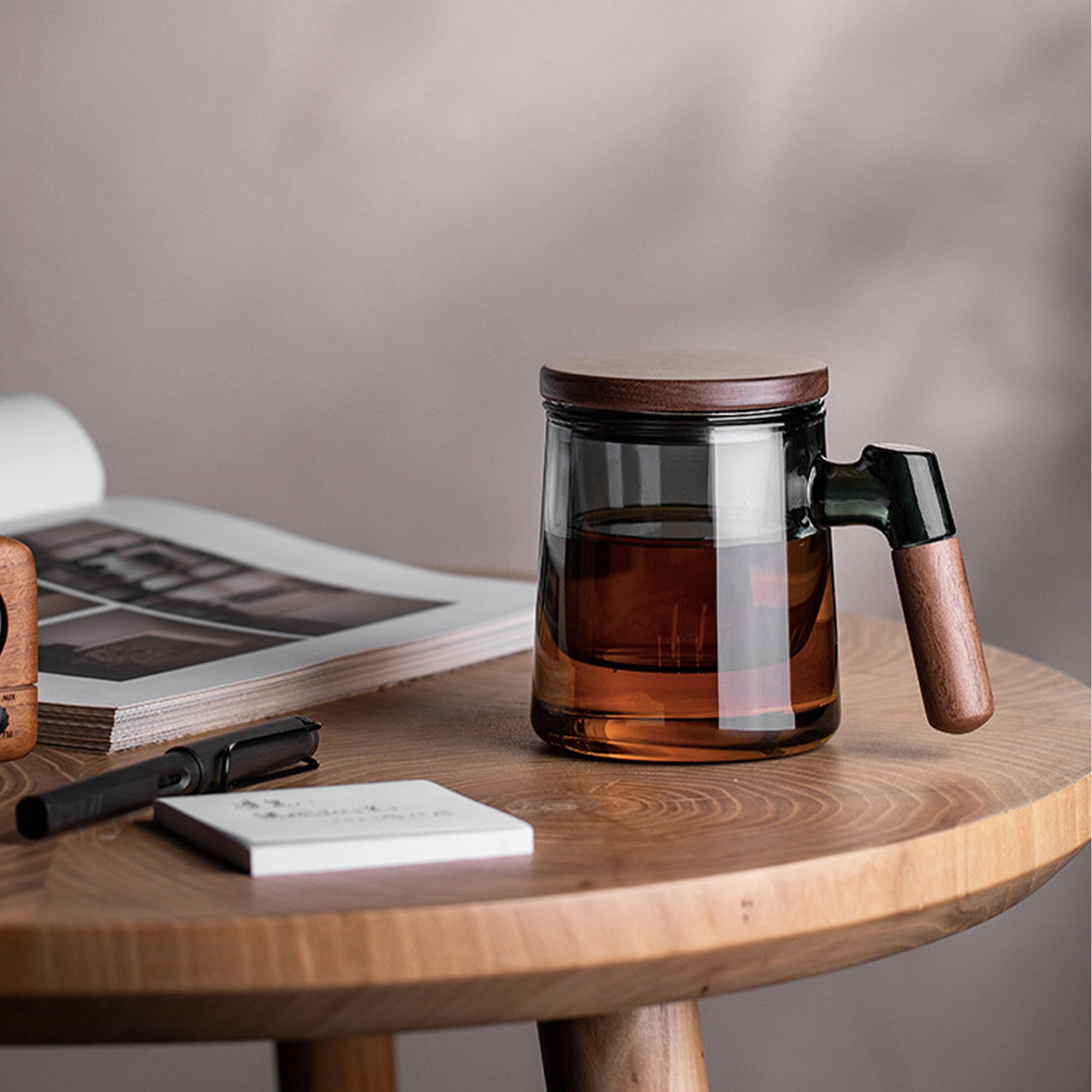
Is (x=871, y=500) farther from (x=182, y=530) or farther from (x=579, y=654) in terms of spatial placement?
(x=182, y=530)

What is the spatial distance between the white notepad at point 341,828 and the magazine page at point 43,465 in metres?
0.51

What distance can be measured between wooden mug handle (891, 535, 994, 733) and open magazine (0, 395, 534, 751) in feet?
0.90

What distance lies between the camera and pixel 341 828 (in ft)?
1.75

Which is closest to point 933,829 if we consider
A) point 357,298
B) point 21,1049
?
point 357,298

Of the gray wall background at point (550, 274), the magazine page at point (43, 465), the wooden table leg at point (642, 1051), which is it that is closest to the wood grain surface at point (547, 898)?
the wooden table leg at point (642, 1051)

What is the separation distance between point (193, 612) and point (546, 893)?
0.43 meters

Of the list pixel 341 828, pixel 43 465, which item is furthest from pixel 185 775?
pixel 43 465

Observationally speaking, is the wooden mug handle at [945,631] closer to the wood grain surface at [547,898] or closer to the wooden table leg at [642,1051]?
the wood grain surface at [547,898]

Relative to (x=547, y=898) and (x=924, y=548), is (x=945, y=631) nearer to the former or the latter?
(x=924, y=548)

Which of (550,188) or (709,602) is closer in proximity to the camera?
(709,602)

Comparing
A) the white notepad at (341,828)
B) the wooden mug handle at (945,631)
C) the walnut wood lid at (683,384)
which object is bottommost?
the white notepad at (341,828)

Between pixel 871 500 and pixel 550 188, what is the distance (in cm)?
94

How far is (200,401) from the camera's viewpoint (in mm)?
1653

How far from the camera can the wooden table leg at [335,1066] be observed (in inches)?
35.3
